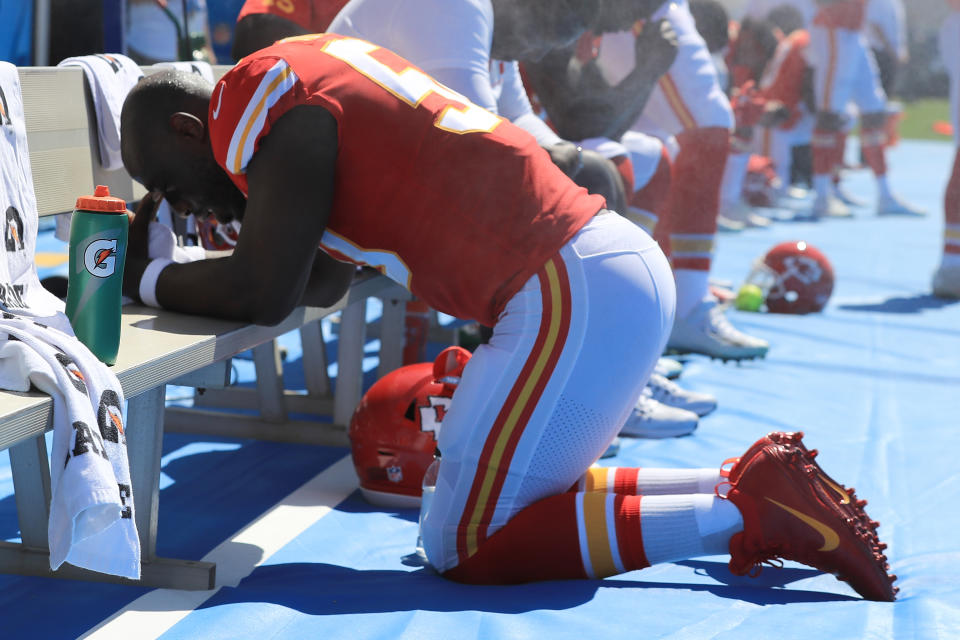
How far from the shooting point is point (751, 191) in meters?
8.86

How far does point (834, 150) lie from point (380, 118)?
749cm

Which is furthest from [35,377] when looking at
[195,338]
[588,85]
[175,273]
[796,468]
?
[588,85]

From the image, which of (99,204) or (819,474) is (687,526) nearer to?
(819,474)

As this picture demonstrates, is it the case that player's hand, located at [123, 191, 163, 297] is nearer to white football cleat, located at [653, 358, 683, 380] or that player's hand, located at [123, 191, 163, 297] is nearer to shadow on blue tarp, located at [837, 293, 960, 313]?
white football cleat, located at [653, 358, 683, 380]

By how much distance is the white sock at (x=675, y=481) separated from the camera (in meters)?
2.00

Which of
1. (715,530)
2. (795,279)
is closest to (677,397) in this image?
(715,530)

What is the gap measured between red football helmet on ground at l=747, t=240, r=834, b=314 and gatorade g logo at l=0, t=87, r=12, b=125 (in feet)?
11.5

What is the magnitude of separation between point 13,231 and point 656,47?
92.1 inches

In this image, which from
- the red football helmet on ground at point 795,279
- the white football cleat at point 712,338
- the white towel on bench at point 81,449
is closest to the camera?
the white towel on bench at point 81,449

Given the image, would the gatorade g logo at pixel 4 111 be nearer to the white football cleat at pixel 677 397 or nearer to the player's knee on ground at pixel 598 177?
the player's knee on ground at pixel 598 177

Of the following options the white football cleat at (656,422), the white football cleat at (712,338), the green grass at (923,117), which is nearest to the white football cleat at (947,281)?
the white football cleat at (712,338)

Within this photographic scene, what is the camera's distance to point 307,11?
111 inches

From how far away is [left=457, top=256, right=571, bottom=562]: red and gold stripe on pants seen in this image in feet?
5.89

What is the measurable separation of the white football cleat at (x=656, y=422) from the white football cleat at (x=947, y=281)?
9.22 feet
